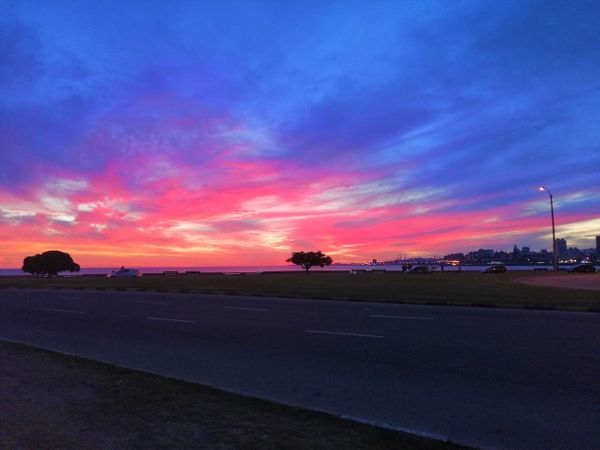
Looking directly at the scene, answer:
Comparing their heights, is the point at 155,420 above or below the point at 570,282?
below

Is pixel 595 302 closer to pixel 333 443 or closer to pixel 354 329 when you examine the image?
pixel 354 329

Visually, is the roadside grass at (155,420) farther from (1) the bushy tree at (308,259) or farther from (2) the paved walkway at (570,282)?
(1) the bushy tree at (308,259)

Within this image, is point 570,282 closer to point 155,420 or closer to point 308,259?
point 155,420

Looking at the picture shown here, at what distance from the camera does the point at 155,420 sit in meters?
5.71

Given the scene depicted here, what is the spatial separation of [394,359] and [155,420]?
198 inches

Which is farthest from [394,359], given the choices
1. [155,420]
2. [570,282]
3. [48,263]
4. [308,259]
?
[48,263]

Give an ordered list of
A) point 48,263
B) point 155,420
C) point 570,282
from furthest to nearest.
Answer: point 48,263 < point 570,282 < point 155,420

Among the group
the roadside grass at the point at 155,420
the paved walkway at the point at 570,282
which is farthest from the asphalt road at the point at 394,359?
the paved walkway at the point at 570,282

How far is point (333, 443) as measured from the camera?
4980mm

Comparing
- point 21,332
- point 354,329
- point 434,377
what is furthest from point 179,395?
point 21,332

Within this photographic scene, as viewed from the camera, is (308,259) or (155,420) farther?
(308,259)

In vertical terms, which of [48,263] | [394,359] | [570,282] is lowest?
[394,359]

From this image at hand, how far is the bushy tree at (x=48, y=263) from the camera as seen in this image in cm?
8588

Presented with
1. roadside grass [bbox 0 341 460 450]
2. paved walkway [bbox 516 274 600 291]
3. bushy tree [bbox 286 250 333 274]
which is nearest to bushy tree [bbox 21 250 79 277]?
bushy tree [bbox 286 250 333 274]
